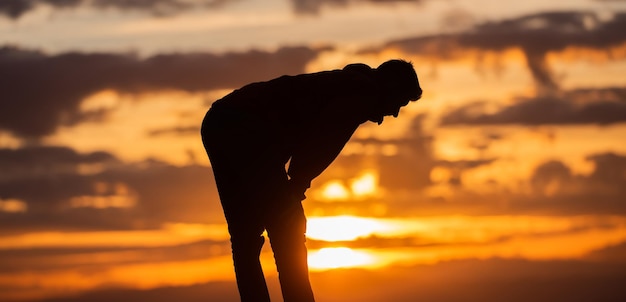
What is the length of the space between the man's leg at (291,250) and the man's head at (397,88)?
1.34 m

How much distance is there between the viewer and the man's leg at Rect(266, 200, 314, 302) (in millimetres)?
11289

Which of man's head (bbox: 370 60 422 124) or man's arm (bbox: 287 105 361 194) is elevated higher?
man's head (bbox: 370 60 422 124)

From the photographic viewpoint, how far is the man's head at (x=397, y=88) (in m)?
11.5

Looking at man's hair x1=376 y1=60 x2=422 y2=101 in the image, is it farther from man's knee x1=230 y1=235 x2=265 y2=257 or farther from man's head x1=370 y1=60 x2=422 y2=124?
man's knee x1=230 y1=235 x2=265 y2=257

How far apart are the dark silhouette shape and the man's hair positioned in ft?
0.03

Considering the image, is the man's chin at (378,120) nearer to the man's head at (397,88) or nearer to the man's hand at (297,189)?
the man's head at (397,88)

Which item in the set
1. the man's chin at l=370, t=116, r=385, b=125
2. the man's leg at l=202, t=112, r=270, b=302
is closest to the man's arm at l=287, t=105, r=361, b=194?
the man's chin at l=370, t=116, r=385, b=125

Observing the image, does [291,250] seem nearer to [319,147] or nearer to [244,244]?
[244,244]

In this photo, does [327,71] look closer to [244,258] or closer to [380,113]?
[380,113]

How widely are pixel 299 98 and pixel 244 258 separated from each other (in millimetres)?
1785

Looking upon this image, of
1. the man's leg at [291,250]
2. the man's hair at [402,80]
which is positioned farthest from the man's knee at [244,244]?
the man's hair at [402,80]

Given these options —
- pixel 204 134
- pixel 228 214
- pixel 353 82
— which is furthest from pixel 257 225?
pixel 353 82

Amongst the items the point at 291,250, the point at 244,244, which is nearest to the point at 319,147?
the point at 291,250

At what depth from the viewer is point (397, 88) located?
11.5 metres
